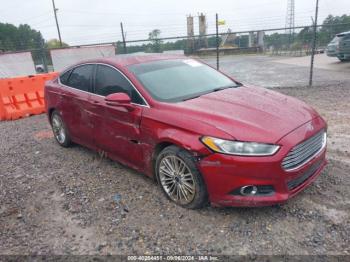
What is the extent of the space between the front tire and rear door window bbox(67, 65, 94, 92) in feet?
6.24

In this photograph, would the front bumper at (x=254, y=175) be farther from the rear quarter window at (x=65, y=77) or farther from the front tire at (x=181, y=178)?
the rear quarter window at (x=65, y=77)

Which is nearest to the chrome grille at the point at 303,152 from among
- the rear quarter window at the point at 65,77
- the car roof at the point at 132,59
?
the car roof at the point at 132,59

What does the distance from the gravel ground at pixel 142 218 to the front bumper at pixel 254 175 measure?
30cm

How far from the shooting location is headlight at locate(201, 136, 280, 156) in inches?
119

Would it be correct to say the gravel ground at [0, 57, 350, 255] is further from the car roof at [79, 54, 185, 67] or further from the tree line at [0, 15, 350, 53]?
the tree line at [0, 15, 350, 53]

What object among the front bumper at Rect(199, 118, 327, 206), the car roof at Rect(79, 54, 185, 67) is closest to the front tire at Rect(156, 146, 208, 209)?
the front bumper at Rect(199, 118, 327, 206)

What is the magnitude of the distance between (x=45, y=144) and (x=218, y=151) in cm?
446

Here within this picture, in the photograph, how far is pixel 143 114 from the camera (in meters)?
3.81

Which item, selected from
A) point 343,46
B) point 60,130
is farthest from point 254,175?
point 343,46

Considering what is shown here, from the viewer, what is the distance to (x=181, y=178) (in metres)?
3.56

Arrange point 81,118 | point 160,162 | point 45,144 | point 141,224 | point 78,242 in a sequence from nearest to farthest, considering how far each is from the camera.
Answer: point 78,242
point 141,224
point 160,162
point 81,118
point 45,144

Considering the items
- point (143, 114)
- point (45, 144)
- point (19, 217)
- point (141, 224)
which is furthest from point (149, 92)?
point (45, 144)

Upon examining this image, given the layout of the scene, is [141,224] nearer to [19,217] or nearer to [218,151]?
[218,151]

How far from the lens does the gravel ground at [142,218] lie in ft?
10.0
